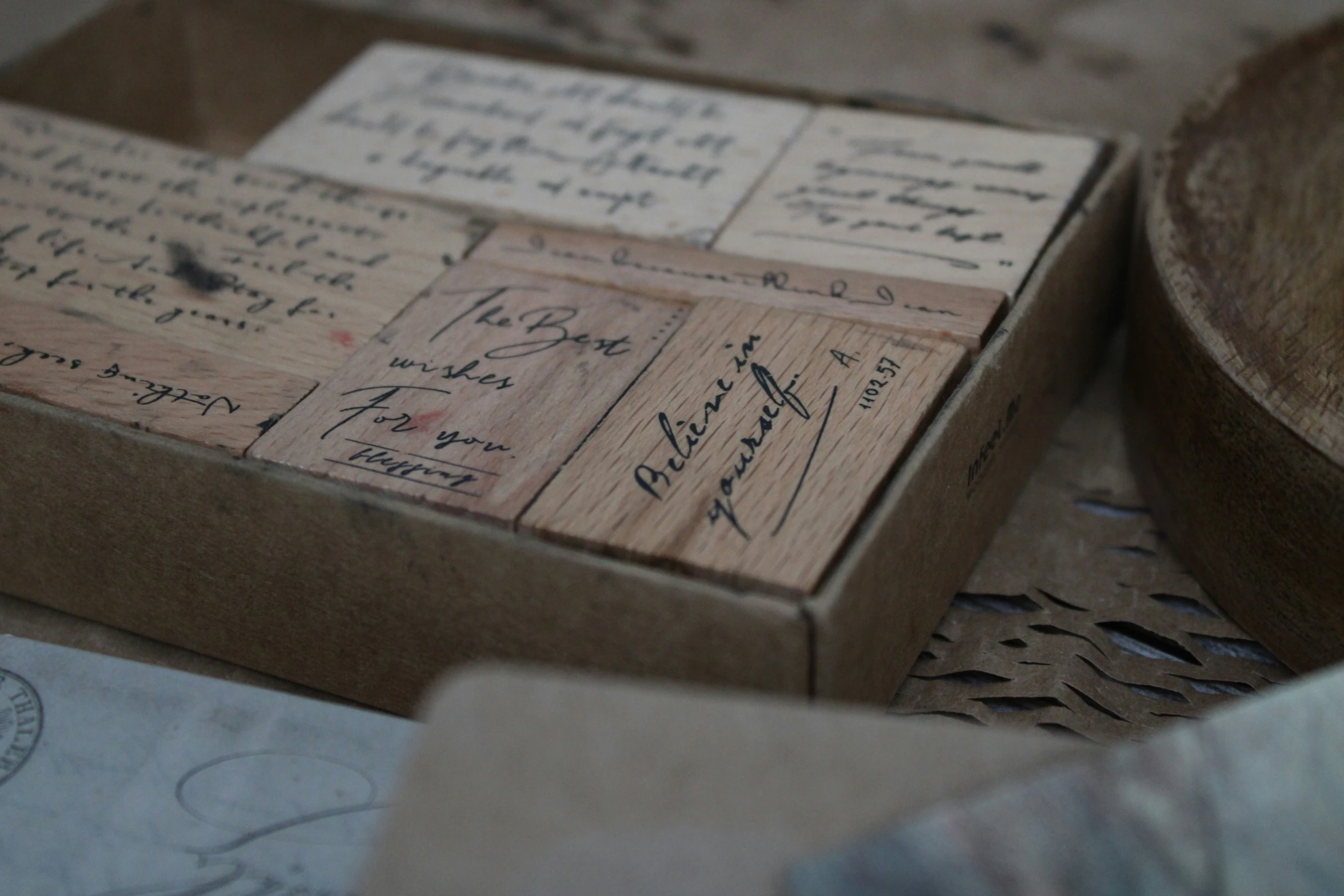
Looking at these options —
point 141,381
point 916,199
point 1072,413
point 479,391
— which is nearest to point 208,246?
point 141,381

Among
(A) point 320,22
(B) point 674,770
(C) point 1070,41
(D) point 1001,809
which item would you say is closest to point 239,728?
(B) point 674,770

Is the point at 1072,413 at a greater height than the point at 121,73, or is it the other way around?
the point at 121,73

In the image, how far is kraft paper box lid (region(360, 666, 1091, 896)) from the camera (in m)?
0.60

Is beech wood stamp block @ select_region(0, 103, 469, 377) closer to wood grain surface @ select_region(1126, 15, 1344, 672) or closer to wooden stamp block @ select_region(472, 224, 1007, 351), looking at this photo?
wooden stamp block @ select_region(472, 224, 1007, 351)

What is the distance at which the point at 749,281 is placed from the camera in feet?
3.25

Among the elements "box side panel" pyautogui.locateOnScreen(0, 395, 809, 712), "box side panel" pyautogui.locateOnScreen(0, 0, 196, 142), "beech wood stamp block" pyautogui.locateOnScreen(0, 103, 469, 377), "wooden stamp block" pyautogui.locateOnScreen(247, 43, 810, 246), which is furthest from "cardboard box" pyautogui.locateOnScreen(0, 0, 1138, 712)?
"box side panel" pyautogui.locateOnScreen(0, 0, 196, 142)

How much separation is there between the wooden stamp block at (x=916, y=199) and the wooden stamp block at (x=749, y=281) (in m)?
0.02

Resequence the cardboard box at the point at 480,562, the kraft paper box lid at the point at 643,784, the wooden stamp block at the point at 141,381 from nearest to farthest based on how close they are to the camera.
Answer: the kraft paper box lid at the point at 643,784 < the cardboard box at the point at 480,562 < the wooden stamp block at the point at 141,381

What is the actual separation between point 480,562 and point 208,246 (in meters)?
0.40

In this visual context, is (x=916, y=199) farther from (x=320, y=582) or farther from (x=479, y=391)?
(x=320, y=582)

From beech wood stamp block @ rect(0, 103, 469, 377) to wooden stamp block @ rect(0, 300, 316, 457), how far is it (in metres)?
0.02

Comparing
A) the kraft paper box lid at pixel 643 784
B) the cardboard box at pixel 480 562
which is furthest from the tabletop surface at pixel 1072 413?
the kraft paper box lid at pixel 643 784

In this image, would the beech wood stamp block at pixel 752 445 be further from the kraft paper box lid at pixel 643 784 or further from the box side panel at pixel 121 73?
the box side panel at pixel 121 73

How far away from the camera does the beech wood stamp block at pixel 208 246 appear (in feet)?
3.18
